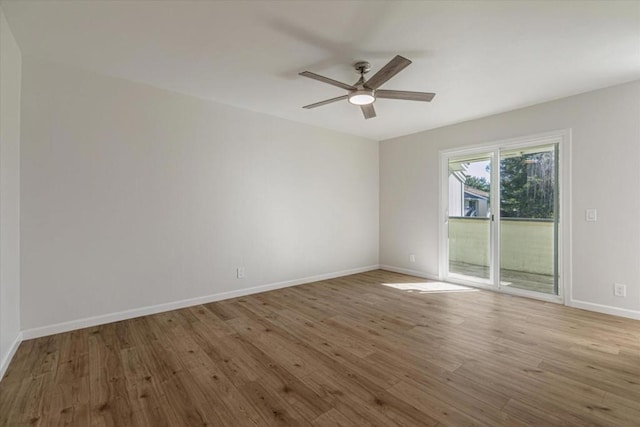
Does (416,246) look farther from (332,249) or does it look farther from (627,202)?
(627,202)

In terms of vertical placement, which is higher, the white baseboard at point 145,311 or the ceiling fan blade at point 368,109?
the ceiling fan blade at point 368,109

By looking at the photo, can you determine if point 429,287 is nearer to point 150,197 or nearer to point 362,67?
point 362,67

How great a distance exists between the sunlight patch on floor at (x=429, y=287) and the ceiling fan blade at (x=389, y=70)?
2891 millimetres

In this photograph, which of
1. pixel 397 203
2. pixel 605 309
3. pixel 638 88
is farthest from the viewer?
pixel 397 203

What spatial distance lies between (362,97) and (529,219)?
2913mm

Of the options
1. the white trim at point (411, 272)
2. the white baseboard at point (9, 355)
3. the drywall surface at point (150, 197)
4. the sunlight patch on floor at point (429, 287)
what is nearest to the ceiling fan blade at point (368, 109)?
the drywall surface at point (150, 197)

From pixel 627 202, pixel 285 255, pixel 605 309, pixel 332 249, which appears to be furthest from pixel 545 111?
pixel 285 255

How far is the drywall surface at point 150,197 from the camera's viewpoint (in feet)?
8.70

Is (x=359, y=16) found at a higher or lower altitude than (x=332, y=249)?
higher

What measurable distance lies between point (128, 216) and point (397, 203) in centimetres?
417

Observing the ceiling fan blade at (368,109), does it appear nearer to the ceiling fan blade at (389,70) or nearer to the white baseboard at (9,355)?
the ceiling fan blade at (389,70)

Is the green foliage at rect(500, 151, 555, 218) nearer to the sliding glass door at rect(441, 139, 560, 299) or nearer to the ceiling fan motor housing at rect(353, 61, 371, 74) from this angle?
the sliding glass door at rect(441, 139, 560, 299)

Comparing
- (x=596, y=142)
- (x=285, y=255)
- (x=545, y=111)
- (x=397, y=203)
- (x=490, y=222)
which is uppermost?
(x=545, y=111)

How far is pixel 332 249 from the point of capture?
495 centimetres
